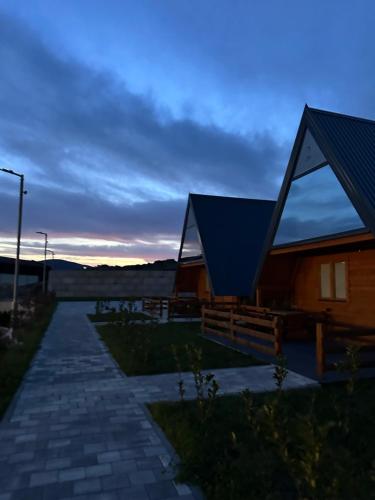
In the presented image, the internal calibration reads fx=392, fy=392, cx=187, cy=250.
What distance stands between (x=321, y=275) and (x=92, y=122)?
38.4 feet

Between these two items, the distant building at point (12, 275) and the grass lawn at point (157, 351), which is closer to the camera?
the grass lawn at point (157, 351)

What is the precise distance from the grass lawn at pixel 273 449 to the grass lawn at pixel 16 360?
2778 mm

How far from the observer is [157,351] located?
447 inches

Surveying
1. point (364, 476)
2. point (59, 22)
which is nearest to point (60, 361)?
point (364, 476)

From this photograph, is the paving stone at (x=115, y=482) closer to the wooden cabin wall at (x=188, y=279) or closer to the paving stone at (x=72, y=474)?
the paving stone at (x=72, y=474)

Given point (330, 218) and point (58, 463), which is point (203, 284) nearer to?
point (330, 218)

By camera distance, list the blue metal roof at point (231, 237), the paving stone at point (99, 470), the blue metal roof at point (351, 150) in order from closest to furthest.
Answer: the paving stone at point (99, 470) → the blue metal roof at point (351, 150) → the blue metal roof at point (231, 237)

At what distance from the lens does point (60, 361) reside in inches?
401

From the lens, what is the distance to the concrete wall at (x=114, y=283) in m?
42.8

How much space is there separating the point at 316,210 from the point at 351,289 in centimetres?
274

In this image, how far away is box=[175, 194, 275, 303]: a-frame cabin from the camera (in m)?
20.3

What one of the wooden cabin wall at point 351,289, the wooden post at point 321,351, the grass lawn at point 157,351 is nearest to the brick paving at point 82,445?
the grass lawn at point 157,351

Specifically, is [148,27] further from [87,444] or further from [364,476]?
[364,476]

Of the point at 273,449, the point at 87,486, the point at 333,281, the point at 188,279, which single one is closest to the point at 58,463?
the point at 87,486
